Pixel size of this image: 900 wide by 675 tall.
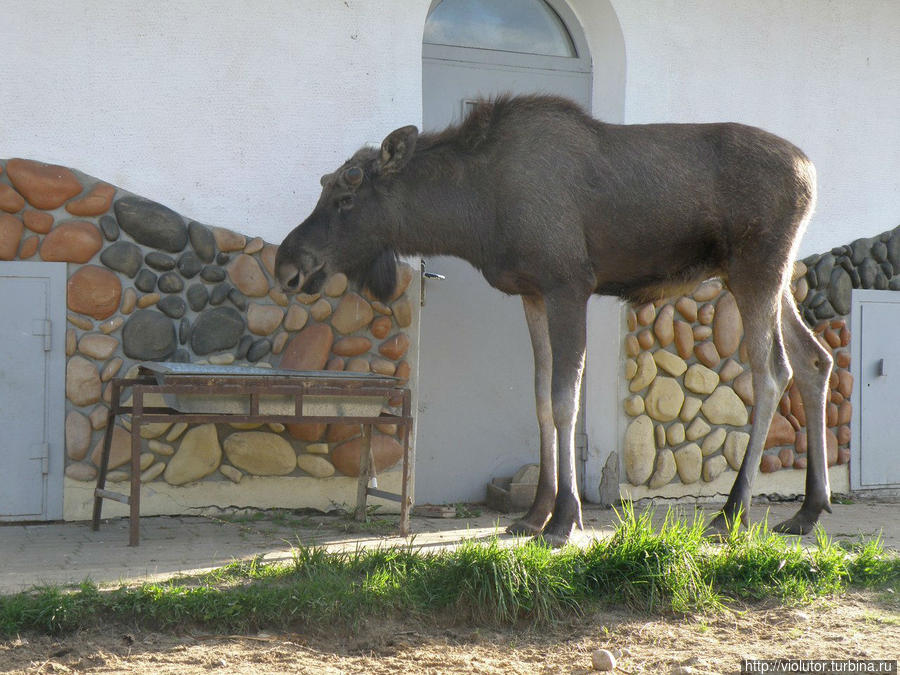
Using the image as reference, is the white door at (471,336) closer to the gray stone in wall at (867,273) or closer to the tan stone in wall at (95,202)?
the tan stone in wall at (95,202)

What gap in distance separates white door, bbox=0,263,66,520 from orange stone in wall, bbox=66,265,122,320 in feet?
0.21

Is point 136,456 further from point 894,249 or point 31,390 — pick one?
point 894,249

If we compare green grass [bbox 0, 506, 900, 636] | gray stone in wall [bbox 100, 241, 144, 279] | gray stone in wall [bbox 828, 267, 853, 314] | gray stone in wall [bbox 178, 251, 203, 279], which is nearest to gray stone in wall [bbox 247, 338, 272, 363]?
gray stone in wall [bbox 178, 251, 203, 279]

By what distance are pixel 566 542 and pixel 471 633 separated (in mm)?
1071

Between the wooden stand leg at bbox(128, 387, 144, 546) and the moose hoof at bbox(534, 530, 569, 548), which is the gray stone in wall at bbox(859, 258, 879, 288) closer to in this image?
the moose hoof at bbox(534, 530, 569, 548)

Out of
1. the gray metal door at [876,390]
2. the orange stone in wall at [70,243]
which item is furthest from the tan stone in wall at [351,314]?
the gray metal door at [876,390]

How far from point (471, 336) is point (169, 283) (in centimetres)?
202

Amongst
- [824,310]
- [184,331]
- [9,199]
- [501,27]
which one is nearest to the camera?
[9,199]

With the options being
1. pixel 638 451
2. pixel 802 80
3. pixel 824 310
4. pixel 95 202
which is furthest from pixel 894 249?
pixel 95 202

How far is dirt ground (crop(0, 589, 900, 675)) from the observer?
3.40 m

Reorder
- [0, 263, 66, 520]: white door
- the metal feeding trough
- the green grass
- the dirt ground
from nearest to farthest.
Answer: the dirt ground < the green grass < the metal feeding trough < [0, 263, 66, 520]: white door

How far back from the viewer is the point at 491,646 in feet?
12.2

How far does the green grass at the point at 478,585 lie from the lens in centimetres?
372

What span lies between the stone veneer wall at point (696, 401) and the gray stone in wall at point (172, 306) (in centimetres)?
296
